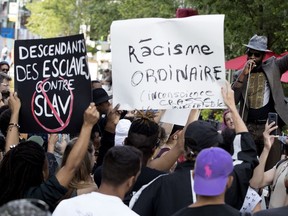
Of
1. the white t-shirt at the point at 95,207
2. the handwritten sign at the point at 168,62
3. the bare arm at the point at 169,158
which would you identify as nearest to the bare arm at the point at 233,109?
the bare arm at the point at 169,158

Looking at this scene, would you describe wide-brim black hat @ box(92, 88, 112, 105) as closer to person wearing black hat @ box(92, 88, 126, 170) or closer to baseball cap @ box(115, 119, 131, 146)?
person wearing black hat @ box(92, 88, 126, 170)

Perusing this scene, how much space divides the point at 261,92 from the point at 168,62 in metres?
2.60

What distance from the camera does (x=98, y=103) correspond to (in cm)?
931

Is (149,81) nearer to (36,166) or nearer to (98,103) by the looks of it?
(36,166)

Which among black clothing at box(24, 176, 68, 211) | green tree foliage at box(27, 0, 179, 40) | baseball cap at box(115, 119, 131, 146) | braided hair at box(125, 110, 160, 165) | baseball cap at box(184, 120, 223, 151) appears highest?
green tree foliage at box(27, 0, 179, 40)

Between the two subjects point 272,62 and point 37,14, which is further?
point 37,14

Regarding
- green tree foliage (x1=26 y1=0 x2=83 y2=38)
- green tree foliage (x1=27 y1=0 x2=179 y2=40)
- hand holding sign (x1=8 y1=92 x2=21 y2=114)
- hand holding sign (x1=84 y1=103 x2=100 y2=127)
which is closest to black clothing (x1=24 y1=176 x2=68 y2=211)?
hand holding sign (x1=84 y1=103 x2=100 y2=127)

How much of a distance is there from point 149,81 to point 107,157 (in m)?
2.00

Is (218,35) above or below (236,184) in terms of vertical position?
above

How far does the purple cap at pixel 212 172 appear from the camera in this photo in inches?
165

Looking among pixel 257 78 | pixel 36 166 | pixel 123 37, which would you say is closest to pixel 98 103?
pixel 257 78

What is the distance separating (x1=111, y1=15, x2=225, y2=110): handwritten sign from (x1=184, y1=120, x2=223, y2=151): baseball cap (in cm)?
140

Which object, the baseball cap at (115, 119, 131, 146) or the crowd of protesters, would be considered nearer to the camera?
the crowd of protesters

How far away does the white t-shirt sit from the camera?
4500 mm
